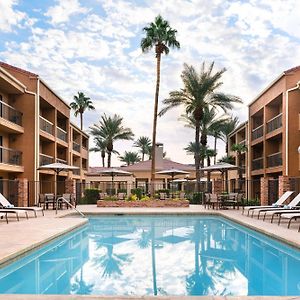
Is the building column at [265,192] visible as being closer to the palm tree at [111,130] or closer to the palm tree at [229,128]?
the palm tree at [229,128]

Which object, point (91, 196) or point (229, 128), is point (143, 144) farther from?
point (91, 196)

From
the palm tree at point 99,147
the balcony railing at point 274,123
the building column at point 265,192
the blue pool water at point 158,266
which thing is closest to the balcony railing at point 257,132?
the balcony railing at point 274,123

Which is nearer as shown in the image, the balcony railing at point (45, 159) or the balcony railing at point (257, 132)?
the balcony railing at point (45, 159)

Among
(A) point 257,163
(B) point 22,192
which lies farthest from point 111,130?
(B) point 22,192

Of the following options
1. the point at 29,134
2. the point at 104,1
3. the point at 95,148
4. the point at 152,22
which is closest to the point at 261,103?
the point at 152,22

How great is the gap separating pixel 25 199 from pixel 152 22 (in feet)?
55.1

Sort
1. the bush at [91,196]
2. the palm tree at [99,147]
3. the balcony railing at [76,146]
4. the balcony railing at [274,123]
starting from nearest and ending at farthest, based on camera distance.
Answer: the balcony railing at [274,123] < the bush at [91,196] < the balcony railing at [76,146] < the palm tree at [99,147]

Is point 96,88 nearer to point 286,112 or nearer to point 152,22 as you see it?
point 152,22

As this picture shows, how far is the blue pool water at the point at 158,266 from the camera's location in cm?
766

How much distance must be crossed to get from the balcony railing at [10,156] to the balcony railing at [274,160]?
1700 cm

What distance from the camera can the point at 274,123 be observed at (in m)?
29.8

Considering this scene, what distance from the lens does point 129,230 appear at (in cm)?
1661

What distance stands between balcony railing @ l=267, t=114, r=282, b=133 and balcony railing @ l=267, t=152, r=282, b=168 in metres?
1.84

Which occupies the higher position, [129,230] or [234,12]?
[234,12]
